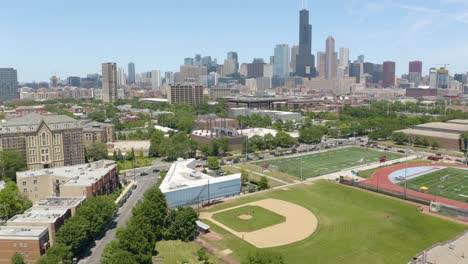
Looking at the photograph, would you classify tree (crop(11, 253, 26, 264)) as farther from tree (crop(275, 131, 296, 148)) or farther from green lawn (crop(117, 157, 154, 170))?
tree (crop(275, 131, 296, 148))

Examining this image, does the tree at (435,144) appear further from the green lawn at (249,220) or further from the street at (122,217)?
the street at (122,217)

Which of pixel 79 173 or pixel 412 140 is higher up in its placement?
pixel 79 173

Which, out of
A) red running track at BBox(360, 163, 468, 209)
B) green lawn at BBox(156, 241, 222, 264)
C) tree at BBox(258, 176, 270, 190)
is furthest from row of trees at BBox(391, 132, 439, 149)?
green lawn at BBox(156, 241, 222, 264)

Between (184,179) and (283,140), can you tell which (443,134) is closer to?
(283,140)

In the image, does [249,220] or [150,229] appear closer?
[150,229]

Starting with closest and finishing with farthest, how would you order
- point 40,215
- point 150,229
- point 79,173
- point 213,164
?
point 150,229
point 40,215
point 79,173
point 213,164

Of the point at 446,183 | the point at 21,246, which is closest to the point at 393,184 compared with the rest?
the point at 446,183
